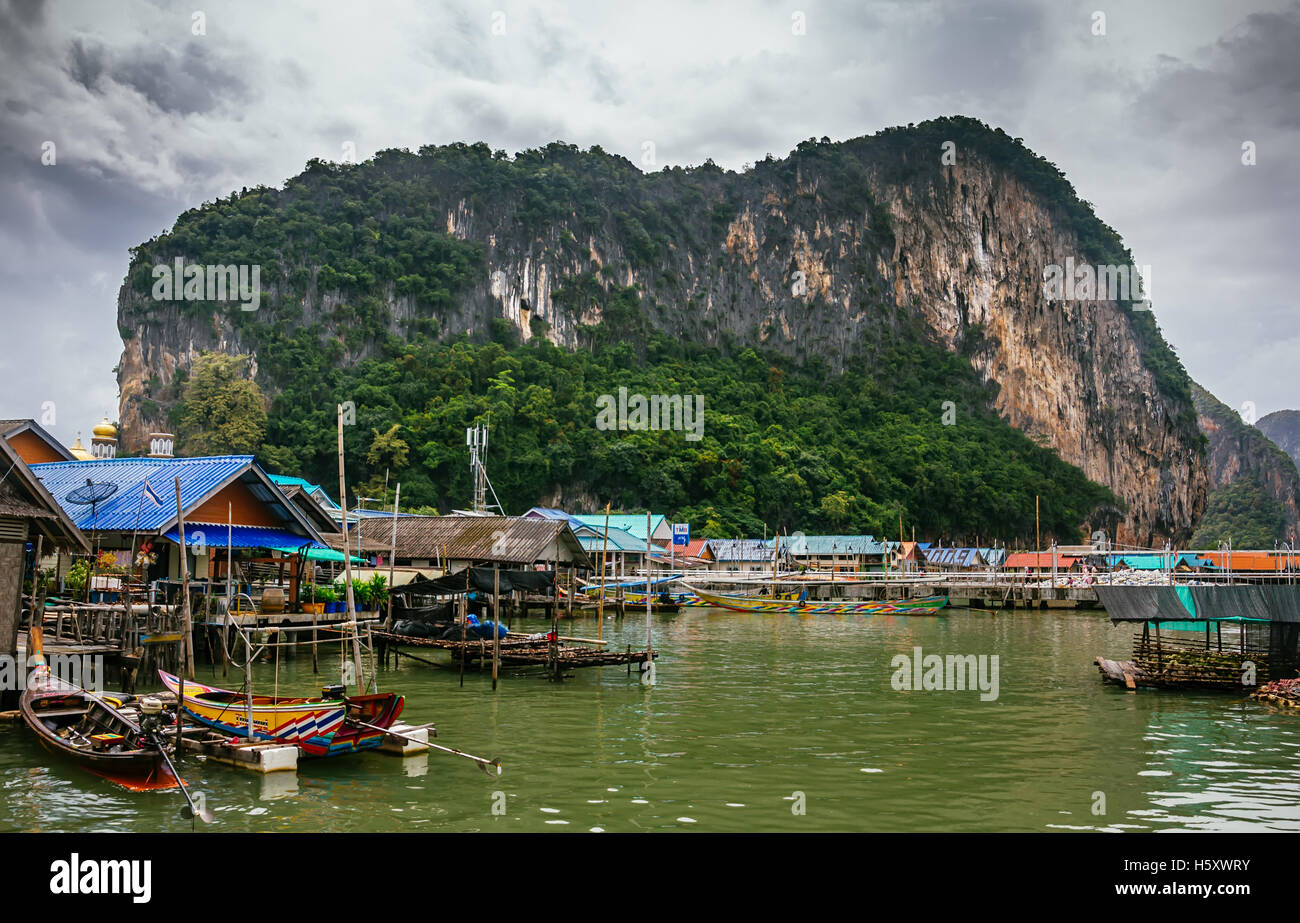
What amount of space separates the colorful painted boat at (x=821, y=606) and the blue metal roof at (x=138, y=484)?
29639 millimetres

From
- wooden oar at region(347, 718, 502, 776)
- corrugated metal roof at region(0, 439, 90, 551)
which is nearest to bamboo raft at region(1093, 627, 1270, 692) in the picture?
wooden oar at region(347, 718, 502, 776)

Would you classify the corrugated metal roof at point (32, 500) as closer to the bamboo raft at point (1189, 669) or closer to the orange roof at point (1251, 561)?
the bamboo raft at point (1189, 669)

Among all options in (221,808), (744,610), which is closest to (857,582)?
(744,610)

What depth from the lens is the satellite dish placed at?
23.6 meters

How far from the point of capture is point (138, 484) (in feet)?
79.3

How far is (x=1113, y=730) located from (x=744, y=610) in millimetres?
33875

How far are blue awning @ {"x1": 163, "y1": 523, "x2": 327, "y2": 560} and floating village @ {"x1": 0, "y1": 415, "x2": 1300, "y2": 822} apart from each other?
56 millimetres

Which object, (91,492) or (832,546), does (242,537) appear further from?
(832,546)

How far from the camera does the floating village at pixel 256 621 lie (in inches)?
535

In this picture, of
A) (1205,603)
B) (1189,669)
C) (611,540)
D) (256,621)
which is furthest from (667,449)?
(1205,603)

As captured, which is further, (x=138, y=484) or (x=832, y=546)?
(x=832, y=546)

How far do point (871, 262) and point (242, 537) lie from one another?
431ft

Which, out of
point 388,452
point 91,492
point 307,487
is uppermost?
point 388,452
